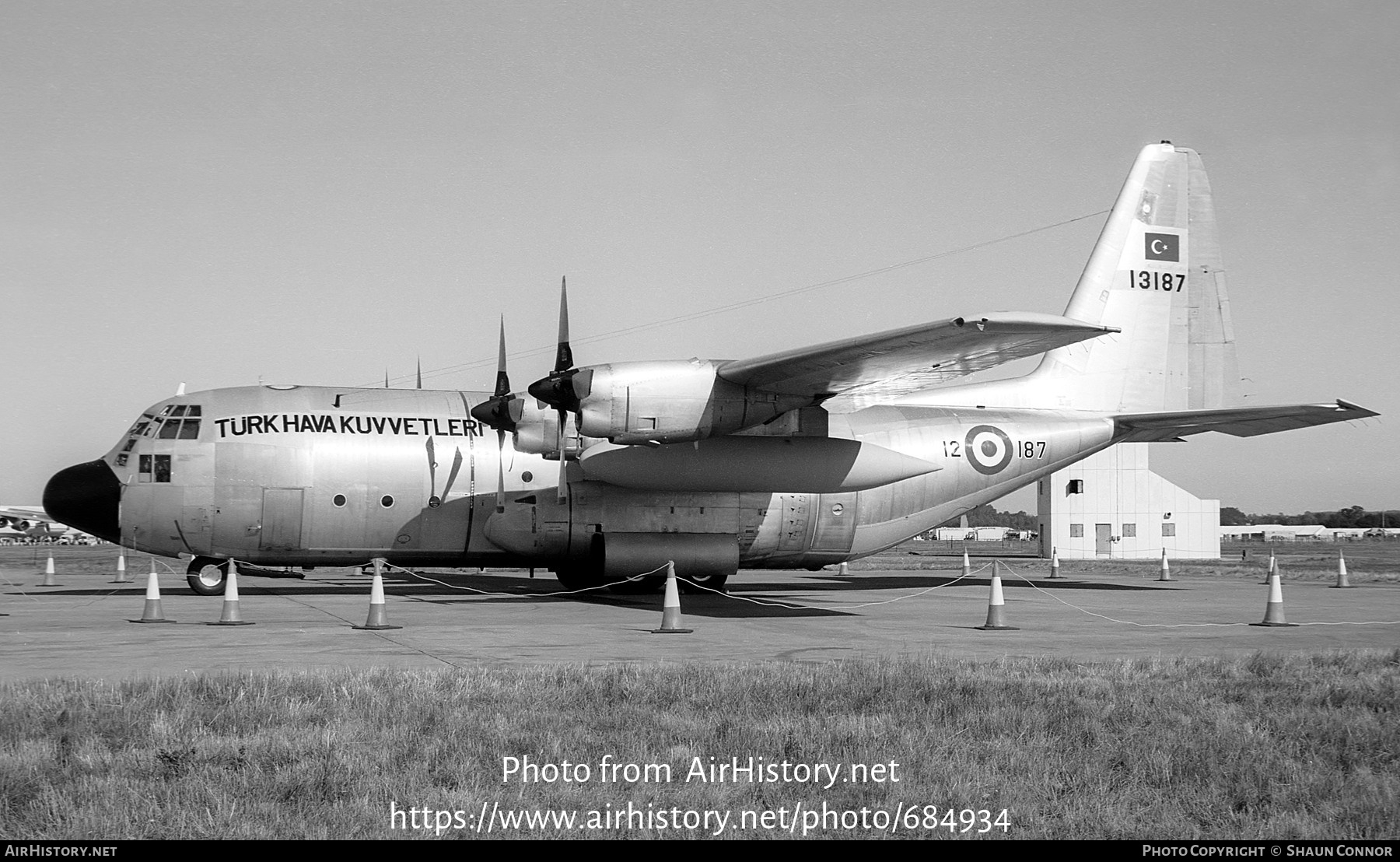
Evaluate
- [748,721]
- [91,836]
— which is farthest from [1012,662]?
[91,836]

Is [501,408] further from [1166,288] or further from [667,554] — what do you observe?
[1166,288]

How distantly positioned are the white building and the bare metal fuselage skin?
31452mm

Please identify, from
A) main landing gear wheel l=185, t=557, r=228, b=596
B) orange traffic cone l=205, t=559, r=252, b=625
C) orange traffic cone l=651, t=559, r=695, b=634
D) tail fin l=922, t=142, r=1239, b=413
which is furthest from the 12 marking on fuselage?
tail fin l=922, t=142, r=1239, b=413

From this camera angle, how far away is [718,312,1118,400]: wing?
15.9m

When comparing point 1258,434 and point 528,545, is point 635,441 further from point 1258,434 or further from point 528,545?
point 1258,434

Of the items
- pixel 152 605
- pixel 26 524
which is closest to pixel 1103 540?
pixel 152 605

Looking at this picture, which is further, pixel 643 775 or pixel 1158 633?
pixel 1158 633

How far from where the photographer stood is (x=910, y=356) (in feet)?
58.3

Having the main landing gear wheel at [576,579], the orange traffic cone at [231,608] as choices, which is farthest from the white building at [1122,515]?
the orange traffic cone at [231,608]

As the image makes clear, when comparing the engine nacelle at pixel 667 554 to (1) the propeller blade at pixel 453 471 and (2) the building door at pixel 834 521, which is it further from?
(1) the propeller blade at pixel 453 471

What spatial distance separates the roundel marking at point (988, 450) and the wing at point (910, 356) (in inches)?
132

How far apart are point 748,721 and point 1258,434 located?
19.2m

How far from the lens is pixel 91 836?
225 inches

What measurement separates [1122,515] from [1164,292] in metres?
29.3
